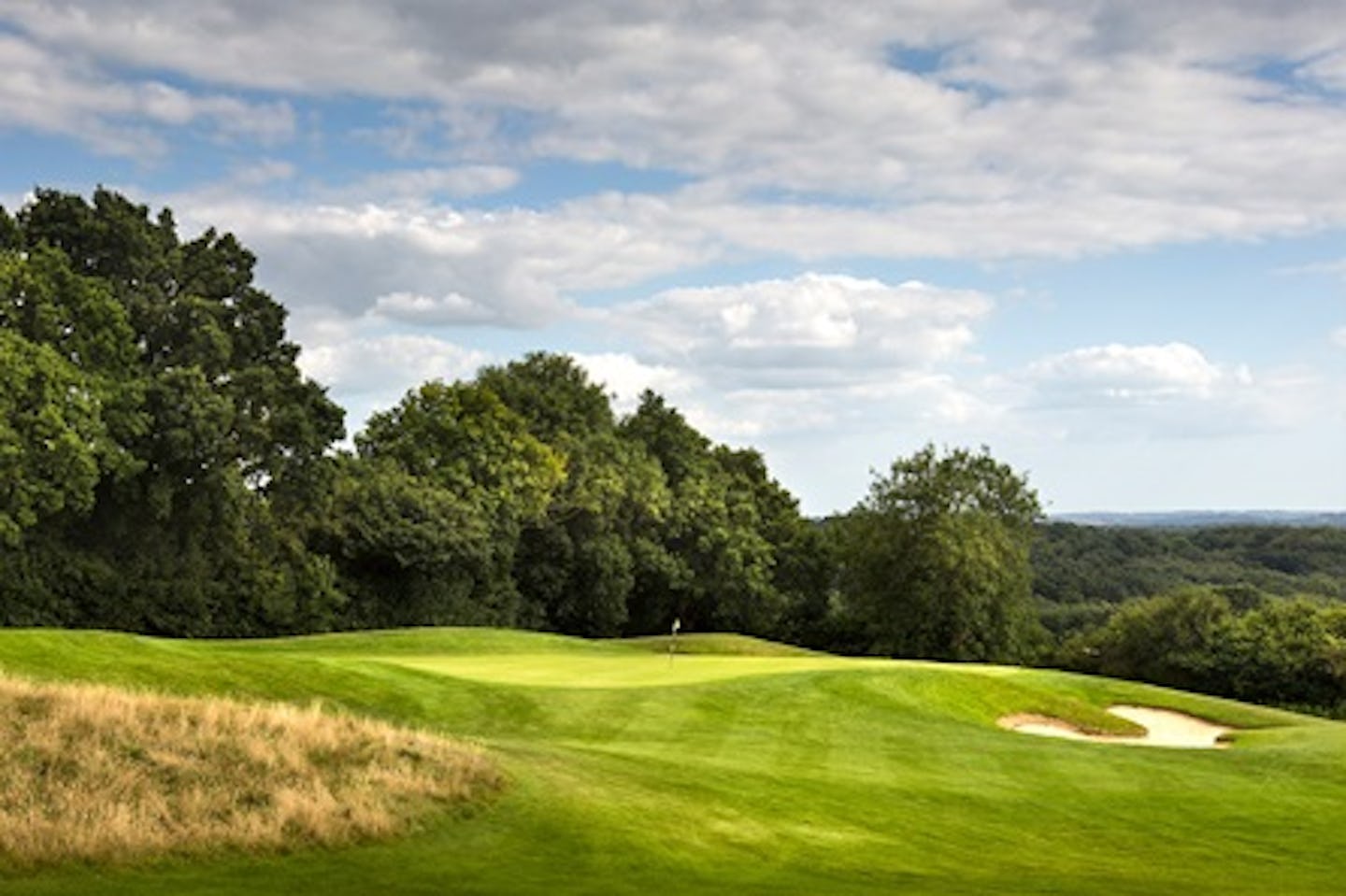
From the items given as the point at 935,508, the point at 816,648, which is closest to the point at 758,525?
the point at 816,648

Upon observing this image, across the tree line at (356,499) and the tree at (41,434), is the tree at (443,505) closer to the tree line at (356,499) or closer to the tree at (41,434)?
the tree line at (356,499)

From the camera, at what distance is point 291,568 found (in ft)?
185

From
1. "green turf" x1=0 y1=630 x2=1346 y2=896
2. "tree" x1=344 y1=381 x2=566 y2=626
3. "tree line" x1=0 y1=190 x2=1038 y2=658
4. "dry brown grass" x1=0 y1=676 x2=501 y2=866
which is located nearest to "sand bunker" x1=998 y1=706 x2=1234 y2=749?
"green turf" x1=0 y1=630 x2=1346 y2=896

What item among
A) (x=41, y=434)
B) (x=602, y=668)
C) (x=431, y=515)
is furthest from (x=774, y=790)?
(x=431, y=515)

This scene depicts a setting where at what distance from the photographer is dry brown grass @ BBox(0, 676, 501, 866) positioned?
37.2 feet

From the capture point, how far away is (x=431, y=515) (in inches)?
2339

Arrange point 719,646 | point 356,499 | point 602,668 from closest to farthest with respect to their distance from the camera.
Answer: point 602,668 → point 719,646 → point 356,499

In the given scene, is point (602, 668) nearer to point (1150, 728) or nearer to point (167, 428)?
point (1150, 728)

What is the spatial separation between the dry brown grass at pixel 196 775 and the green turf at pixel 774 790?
0.42m

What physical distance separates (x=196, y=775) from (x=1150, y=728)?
26.4 meters

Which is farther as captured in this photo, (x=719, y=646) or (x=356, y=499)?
(x=356, y=499)

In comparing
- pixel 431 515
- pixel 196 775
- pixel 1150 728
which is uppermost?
pixel 431 515

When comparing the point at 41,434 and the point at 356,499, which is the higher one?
the point at 41,434

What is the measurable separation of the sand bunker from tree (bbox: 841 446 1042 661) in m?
32.8
